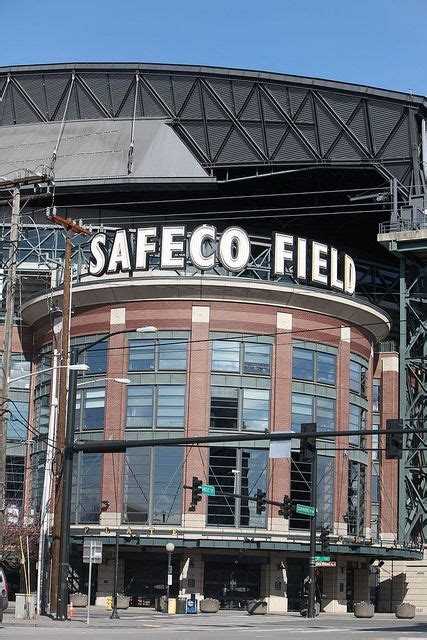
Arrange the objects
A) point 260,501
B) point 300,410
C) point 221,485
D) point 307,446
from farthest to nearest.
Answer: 1. point 300,410
2. point 221,485
3. point 260,501
4. point 307,446

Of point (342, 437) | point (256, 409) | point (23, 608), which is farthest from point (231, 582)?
point (23, 608)

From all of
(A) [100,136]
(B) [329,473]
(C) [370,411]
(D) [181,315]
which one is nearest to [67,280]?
(D) [181,315]

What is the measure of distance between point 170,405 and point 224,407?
334 cm

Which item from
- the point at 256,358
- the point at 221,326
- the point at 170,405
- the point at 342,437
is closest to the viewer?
the point at 170,405

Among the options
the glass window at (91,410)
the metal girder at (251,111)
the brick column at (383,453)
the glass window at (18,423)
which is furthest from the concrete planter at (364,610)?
the metal girder at (251,111)

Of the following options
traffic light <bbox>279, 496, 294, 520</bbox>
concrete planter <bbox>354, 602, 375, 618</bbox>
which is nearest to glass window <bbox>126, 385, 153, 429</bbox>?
traffic light <bbox>279, 496, 294, 520</bbox>

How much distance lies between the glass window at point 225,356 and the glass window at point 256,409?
1700mm

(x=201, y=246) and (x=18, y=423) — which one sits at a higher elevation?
(x=201, y=246)

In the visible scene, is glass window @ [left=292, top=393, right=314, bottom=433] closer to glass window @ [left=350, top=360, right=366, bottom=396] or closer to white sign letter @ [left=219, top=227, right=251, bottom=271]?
glass window @ [left=350, top=360, right=366, bottom=396]

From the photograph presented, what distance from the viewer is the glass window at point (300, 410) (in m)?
72.0

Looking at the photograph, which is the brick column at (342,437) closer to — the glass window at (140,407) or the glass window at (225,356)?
the glass window at (225,356)

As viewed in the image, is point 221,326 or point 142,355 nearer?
point 221,326

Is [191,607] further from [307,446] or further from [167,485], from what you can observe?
[307,446]

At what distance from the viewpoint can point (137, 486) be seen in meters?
69.7
